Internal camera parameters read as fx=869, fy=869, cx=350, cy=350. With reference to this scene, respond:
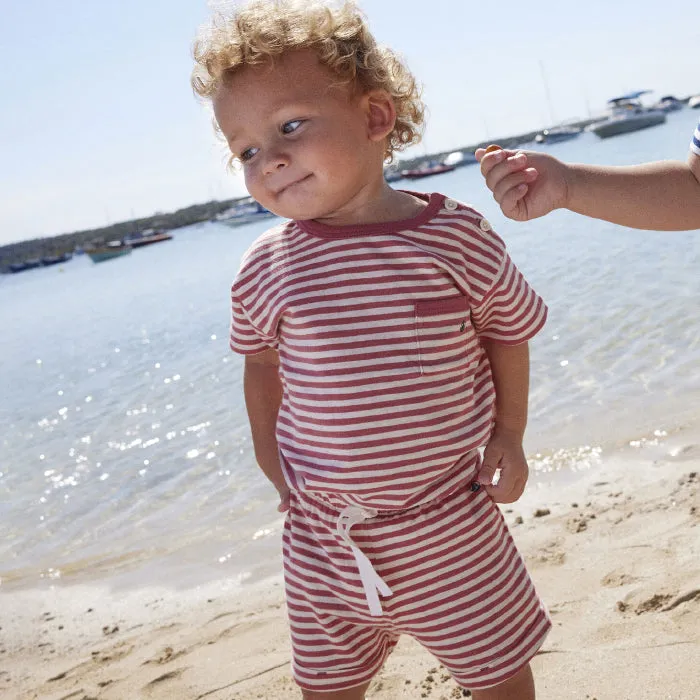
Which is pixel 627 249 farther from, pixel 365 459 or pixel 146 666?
pixel 365 459

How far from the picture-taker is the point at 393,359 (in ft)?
5.47

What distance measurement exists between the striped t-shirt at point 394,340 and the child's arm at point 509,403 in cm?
5

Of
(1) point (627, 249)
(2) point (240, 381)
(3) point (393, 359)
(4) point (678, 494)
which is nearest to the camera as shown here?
(3) point (393, 359)

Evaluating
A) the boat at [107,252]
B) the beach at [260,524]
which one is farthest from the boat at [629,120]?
the beach at [260,524]

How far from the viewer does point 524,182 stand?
1549mm

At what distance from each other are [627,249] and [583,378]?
4442 mm

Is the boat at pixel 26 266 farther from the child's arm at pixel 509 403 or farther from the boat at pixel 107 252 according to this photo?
the child's arm at pixel 509 403

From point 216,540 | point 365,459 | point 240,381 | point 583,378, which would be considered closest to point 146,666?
point 216,540

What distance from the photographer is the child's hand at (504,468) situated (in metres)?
1.75

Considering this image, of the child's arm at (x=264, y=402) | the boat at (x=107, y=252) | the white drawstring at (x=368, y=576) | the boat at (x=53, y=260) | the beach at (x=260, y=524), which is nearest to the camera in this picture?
the white drawstring at (x=368, y=576)

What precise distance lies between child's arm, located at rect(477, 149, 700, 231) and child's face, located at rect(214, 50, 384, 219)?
0.28m

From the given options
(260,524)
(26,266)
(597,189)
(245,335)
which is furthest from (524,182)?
(26,266)

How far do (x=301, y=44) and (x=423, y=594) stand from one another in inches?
43.0

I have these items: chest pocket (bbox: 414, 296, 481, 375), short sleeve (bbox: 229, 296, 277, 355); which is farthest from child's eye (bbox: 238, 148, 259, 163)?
chest pocket (bbox: 414, 296, 481, 375)
